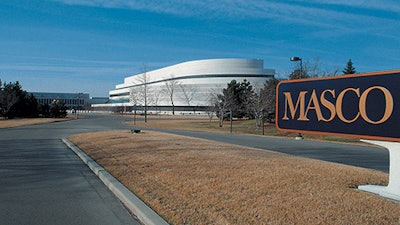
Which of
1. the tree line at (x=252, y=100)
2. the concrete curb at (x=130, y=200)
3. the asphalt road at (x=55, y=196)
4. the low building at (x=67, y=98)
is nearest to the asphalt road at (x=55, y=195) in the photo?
the asphalt road at (x=55, y=196)

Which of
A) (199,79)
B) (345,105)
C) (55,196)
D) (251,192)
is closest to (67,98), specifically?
(199,79)

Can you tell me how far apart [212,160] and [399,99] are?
552 centimetres

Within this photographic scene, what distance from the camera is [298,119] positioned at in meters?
7.45

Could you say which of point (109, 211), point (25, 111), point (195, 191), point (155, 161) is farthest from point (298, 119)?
point (25, 111)

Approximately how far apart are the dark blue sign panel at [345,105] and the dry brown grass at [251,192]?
3.36ft

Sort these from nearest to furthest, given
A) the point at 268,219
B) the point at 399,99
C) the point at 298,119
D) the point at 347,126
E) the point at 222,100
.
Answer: the point at 268,219, the point at 399,99, the point at 347,126, the point at 298,119, the point at 222,100

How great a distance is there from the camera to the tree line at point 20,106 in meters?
66.0

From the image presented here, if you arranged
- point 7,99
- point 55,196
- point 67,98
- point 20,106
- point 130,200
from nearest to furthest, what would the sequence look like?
1. point 130,200
2. point 55,196
3. point 7,99
4. point 20,106
5. point 67,98

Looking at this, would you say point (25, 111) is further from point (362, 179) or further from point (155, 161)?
point (362, 179)

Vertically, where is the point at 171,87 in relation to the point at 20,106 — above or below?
above

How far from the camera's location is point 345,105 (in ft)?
21.3

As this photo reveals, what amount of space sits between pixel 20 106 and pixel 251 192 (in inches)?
2877

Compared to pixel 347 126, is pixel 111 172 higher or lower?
lower

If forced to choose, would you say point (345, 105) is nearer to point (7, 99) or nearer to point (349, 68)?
point (349, 68)
